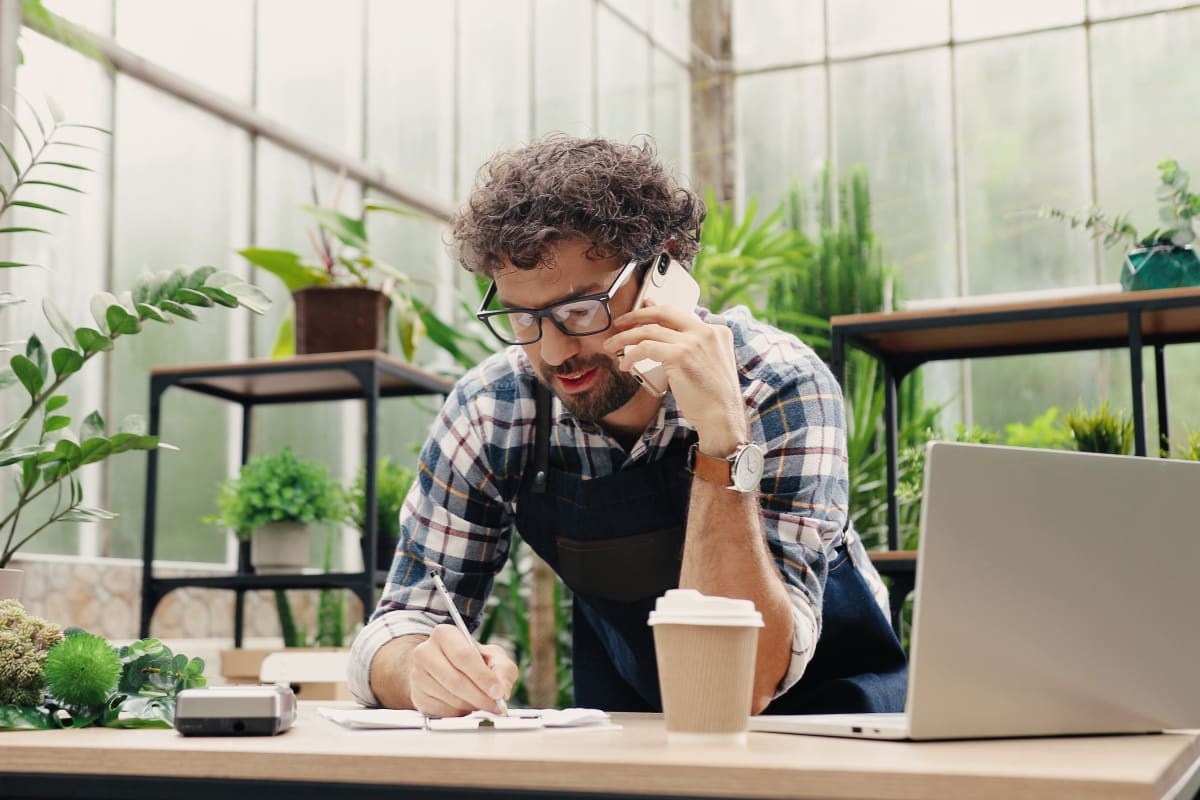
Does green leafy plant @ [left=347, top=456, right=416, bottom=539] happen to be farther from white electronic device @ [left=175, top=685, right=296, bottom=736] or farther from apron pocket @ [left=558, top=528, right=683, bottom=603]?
white electronic device @ [left=175, top=685, right=296, bottom=736]

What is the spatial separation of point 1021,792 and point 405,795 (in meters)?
0.36

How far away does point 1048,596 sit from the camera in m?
0.90

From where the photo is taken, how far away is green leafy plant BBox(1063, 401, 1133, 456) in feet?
9.89

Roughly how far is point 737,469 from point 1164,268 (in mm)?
1715

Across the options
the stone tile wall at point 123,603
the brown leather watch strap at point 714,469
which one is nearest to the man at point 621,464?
the brown leather watch strap at point 714,469

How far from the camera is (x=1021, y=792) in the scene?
69cm

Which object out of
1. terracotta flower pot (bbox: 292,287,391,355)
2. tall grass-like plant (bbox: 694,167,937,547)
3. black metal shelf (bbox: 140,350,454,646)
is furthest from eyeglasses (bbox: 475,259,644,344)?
tall grass-like plant (bbox: 694,167,937,547)

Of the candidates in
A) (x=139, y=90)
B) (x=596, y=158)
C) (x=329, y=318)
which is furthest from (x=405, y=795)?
(x=139, y=90)

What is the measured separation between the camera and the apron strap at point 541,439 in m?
1.73

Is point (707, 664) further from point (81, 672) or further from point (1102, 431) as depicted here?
point (1102, 431)

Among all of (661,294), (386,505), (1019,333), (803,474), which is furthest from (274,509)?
(803,474)

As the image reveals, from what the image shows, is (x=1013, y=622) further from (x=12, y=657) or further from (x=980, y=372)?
(x=980, y=372)

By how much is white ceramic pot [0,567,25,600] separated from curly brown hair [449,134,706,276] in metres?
0.65

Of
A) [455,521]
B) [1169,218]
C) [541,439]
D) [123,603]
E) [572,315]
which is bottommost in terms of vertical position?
[123,603]
